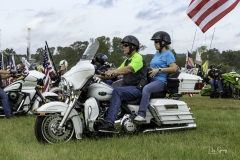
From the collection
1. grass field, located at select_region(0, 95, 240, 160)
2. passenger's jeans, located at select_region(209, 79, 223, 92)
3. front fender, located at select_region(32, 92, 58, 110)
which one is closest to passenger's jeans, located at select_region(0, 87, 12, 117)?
front fender, located at select_region(32, 92, 58, 110)

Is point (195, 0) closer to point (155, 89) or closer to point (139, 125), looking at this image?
point (155, 89)

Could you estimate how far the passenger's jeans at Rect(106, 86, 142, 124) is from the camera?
615 centimetres

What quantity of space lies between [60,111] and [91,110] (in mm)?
508

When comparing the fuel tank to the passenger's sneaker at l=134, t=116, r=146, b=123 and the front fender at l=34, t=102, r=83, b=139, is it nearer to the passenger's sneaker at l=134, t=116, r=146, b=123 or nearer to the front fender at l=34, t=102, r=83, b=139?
the front fender at l=34, t=102, r=83, b=139

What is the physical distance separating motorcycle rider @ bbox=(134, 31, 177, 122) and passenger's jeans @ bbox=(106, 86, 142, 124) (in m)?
0.16

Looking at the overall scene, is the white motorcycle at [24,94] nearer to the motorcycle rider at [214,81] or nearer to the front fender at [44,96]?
the front fender at [44,96]

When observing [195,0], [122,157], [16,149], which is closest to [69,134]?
[16,149]

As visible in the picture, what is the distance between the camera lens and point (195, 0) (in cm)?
654

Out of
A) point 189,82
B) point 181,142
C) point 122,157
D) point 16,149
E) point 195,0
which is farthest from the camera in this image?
point 189,82

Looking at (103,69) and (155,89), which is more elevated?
(103,69)

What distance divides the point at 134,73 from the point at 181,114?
47.4 inches

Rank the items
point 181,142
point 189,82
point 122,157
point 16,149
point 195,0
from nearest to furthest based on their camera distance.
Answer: point 122,157 → point 16,149 → point 181,142 → point 195,0 → point 189,82
